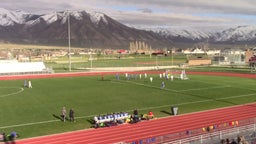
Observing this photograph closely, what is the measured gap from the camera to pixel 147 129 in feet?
92.9

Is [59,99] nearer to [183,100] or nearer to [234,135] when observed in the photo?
[183,100]

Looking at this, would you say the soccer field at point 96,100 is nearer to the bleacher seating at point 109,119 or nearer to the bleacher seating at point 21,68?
the bleacher seating at point 109,119

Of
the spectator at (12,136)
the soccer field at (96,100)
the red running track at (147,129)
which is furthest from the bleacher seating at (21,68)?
the red running track at (147,129)

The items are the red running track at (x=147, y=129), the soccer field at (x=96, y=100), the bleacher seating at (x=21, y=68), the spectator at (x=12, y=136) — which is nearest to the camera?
the spectator at (x=12, y=136)

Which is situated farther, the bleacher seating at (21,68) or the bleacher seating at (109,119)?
the bleacher seating at (21,68)

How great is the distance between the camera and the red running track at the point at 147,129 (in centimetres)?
2545

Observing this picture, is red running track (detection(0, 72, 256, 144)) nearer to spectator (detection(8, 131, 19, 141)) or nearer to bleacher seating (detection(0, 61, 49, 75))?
spectator (detection(8, 131, 19, 141))

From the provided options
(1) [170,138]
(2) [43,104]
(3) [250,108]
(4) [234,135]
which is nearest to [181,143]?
(1) [170,138]

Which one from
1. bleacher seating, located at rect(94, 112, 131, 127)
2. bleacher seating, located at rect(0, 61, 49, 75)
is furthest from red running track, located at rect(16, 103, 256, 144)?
bleacher seating, located at rect(0, 61, 49, 75)

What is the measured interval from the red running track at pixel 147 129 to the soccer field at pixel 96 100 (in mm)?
1693

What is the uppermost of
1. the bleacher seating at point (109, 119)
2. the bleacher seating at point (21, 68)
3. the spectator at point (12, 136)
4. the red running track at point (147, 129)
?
the bleacher seating at point (21, 68)

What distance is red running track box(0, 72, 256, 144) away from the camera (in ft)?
83.5

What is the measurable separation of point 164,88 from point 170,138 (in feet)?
90.7

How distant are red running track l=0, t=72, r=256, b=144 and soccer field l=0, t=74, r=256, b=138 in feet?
5.56
